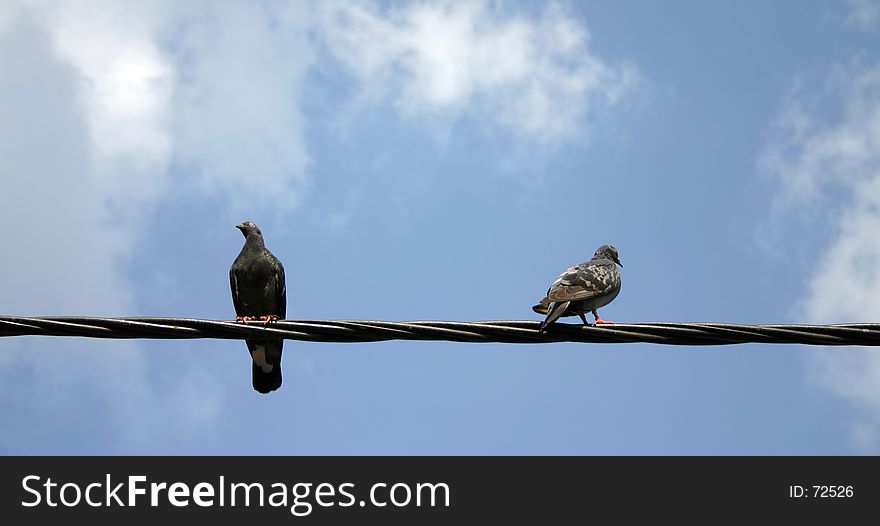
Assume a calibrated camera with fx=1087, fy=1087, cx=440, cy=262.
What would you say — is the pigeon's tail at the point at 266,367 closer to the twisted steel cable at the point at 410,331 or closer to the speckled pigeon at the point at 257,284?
the speckled pigeon at the point at 257,284

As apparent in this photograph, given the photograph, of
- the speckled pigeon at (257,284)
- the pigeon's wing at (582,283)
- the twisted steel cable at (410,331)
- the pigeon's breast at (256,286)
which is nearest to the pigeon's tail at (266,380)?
the speckled pigeon at (257,284)

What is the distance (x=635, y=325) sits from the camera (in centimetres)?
591

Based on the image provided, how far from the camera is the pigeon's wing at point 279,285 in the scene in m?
11.2

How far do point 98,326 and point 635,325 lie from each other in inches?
114

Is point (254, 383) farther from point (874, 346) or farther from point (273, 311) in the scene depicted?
point (874, 346)

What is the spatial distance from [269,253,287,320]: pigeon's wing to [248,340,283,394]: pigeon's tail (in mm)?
918

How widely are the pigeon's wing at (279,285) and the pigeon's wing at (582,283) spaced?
11.9 feet

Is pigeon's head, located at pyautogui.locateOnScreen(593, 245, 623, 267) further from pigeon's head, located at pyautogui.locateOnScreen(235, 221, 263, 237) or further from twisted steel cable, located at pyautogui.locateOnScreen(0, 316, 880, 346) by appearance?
twisted steel cable, located at pyautogui.locateOnScreen(0, 316, 880, 346)

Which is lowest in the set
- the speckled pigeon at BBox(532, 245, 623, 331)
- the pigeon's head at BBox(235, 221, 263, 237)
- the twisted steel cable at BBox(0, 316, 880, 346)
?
the twisted steel cable at BBox(0, 316, 880, 346)

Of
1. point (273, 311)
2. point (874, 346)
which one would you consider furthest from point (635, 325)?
point (273, 311)

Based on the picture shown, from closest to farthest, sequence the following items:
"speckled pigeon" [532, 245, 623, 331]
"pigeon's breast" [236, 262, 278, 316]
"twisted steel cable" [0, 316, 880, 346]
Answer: "twisted steel cable" [0, 316, 880, 346] → "speckled pigeon" [532, 245, 623, 331] → "pigeon's breast" [236, 262, 278, 316]

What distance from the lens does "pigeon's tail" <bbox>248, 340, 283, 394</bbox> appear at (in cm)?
1028

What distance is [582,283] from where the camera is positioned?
27.1ft

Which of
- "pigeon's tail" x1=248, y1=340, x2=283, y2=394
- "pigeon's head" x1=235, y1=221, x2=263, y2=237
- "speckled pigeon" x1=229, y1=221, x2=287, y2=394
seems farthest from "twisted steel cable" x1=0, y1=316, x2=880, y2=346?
"pigeon's head" x1=235, y1=221, x2=263, y2=237
